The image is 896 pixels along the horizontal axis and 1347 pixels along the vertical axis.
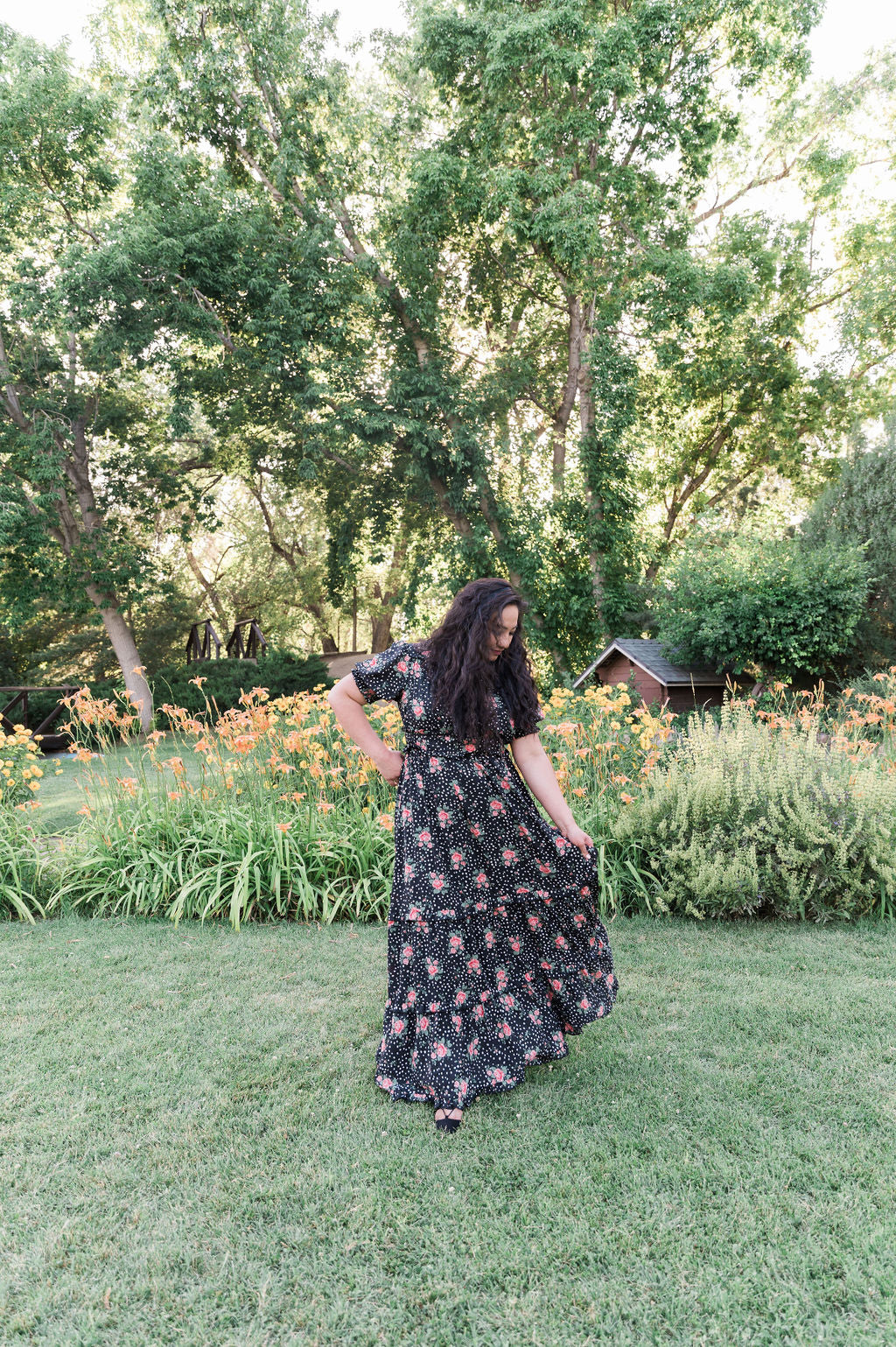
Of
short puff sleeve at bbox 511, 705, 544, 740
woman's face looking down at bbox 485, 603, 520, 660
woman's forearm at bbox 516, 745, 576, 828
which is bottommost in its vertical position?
woman's forearm at bbox 516, 745, 576, 828

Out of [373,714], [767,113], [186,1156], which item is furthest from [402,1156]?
[767,113]

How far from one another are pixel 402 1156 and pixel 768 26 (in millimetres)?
18018

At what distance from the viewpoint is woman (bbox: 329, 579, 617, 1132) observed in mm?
2650

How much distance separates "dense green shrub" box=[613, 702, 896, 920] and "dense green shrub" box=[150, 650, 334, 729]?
11.5 m

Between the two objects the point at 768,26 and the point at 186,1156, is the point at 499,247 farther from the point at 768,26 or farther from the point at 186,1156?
the point at 186,1156

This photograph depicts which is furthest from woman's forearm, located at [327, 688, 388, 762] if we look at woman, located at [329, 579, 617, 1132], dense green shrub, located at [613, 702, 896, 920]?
dense green shrub, located at [613, 702, 896, 920]

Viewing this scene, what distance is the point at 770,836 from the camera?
4340mm

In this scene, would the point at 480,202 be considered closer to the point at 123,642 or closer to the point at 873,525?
the point at 873,525

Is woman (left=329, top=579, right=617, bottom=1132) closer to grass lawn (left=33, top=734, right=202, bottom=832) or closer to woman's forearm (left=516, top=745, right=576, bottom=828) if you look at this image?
woman's forearm (left=516, top=745, right=576, bottom=828)

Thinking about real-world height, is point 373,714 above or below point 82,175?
below

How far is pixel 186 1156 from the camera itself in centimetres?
244

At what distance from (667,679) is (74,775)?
7318mm

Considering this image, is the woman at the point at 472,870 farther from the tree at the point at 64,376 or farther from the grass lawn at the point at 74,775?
the tree at the point at 64,376

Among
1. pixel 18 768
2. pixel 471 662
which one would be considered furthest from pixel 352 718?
pixel 18 768
